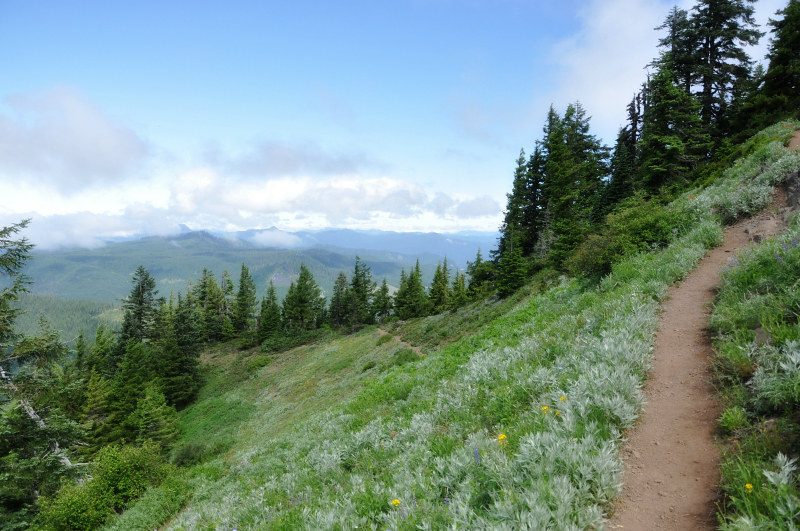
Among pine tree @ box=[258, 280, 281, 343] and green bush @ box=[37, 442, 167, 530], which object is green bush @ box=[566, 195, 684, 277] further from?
pine tree @ box=[258, 280, 281, 343]

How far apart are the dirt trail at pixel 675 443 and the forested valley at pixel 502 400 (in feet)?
0.78

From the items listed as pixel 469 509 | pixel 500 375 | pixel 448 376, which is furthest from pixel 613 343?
pixel 448 376

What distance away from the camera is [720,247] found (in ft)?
35.4

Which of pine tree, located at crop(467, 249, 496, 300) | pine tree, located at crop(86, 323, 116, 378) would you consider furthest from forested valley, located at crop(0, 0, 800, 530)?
pine tree, located at crop(86, 323, 116, 378)

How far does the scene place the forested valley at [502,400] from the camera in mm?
3852

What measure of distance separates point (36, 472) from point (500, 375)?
79.8 feet

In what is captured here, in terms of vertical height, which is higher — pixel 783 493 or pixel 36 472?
pixel 783 493

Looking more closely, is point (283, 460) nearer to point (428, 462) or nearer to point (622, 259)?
point (428, 462)

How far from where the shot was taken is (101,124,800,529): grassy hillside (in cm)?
365

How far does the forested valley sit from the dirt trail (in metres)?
0.24

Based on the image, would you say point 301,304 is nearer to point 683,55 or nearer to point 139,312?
point 139,312

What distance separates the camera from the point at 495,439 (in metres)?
4.95

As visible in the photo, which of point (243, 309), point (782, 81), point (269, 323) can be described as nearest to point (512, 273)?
point (782, 81)

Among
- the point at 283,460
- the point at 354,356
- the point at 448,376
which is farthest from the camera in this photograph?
the point at 354,356
